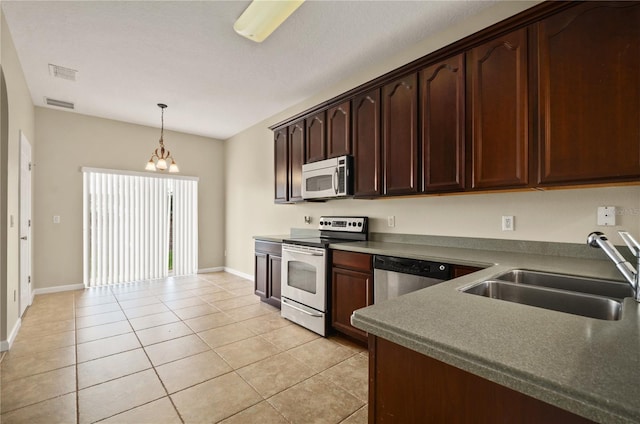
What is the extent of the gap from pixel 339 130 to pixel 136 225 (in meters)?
4.06

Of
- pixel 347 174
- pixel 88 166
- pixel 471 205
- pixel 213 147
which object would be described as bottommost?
pixel 471 205

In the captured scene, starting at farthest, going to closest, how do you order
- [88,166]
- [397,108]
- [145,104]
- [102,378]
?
[88,166], [145,104], [397,108], [102,378]

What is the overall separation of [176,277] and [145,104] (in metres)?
3.00

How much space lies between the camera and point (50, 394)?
6.50ft

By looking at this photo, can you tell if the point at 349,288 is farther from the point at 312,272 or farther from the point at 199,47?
the point at 199,47

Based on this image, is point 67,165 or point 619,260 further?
point 67,165

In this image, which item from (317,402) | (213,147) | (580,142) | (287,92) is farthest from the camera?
(213,147)

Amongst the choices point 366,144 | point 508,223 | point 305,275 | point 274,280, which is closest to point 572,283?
point 508,223

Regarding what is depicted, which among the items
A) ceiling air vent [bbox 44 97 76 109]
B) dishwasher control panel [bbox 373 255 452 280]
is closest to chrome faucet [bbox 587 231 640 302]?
dishwasher control panel [bbox 373 255 452 280]

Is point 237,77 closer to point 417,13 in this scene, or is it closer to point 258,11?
point 258,11

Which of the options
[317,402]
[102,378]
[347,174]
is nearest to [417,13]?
[347,174]

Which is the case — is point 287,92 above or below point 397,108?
above

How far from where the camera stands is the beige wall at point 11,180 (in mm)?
2586

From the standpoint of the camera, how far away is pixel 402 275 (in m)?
2.29
